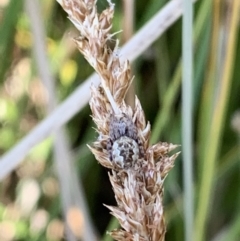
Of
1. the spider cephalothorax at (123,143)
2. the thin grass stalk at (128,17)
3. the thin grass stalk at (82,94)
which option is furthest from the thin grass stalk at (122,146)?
the thin grass stalk at (128,17)

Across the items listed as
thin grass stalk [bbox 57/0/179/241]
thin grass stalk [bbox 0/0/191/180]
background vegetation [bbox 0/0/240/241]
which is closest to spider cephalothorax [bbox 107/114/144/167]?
thin grass stalk [bbox 57/0/179/241]

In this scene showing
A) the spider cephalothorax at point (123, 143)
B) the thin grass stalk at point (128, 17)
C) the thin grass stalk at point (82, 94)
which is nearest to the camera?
the spider cephalothorax at point (123, 143)

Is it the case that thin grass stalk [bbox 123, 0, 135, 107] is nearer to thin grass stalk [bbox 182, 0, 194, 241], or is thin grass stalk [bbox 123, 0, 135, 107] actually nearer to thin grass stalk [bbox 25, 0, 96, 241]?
thin grass stalk [bbox 25, 0, 96, 241]

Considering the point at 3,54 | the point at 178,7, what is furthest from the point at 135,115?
the point at 3,54

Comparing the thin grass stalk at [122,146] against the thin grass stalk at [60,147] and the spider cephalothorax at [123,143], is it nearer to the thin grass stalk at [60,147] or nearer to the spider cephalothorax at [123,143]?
the spider cephalothorax at [123,143]

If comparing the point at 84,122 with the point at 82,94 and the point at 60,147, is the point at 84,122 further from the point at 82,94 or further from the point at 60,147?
the point at 82,94

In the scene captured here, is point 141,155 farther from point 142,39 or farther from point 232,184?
point 232,184

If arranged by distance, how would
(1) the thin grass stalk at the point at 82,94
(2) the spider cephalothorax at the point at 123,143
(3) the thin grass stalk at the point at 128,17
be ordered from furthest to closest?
1. (3) the thin grass stalk at the point at 128,17
2. (1) the thin grass stalk at the point at 82,94
3. (2) the spider cephalothorax at the point at 123,143
